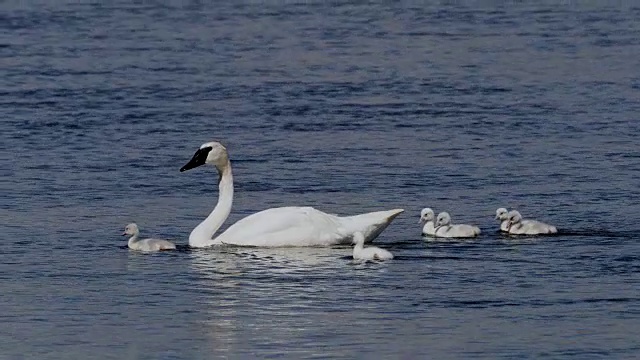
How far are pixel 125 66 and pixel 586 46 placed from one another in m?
8.79

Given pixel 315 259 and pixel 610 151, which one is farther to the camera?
pixel 610 151

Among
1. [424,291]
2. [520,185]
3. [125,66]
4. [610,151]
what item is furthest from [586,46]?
[424,291]

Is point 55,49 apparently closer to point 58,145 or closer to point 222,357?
point 58,145

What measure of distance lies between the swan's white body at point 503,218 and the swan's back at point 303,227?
1053 mm

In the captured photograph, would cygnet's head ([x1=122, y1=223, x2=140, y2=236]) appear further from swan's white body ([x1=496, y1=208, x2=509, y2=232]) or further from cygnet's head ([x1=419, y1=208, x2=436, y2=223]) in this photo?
swan's white body ([x1=496, y1=208, x2=509, y2=232])

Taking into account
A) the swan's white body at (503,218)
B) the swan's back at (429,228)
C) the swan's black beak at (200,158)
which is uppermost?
the swan's black beak at (200,158)

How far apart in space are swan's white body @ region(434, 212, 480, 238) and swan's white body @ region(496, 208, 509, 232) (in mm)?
272

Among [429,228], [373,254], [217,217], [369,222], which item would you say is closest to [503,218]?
[429,228]

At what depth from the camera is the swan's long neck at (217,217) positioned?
1791 cm

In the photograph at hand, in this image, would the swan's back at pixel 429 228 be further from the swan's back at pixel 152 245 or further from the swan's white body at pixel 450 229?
the swan's back at pixel 152 245

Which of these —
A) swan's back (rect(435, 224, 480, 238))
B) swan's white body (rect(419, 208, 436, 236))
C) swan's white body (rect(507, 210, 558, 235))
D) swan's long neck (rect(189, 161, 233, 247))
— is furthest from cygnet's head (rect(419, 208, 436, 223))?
swan's long neck (rect(189, 161, 233, 247))

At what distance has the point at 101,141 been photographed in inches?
965

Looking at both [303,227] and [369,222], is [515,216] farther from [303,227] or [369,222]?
[303,227]

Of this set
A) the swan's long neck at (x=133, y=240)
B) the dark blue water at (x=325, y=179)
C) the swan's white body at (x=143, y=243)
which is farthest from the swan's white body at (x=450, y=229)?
the swan's long neck at (x=133, y=240)
